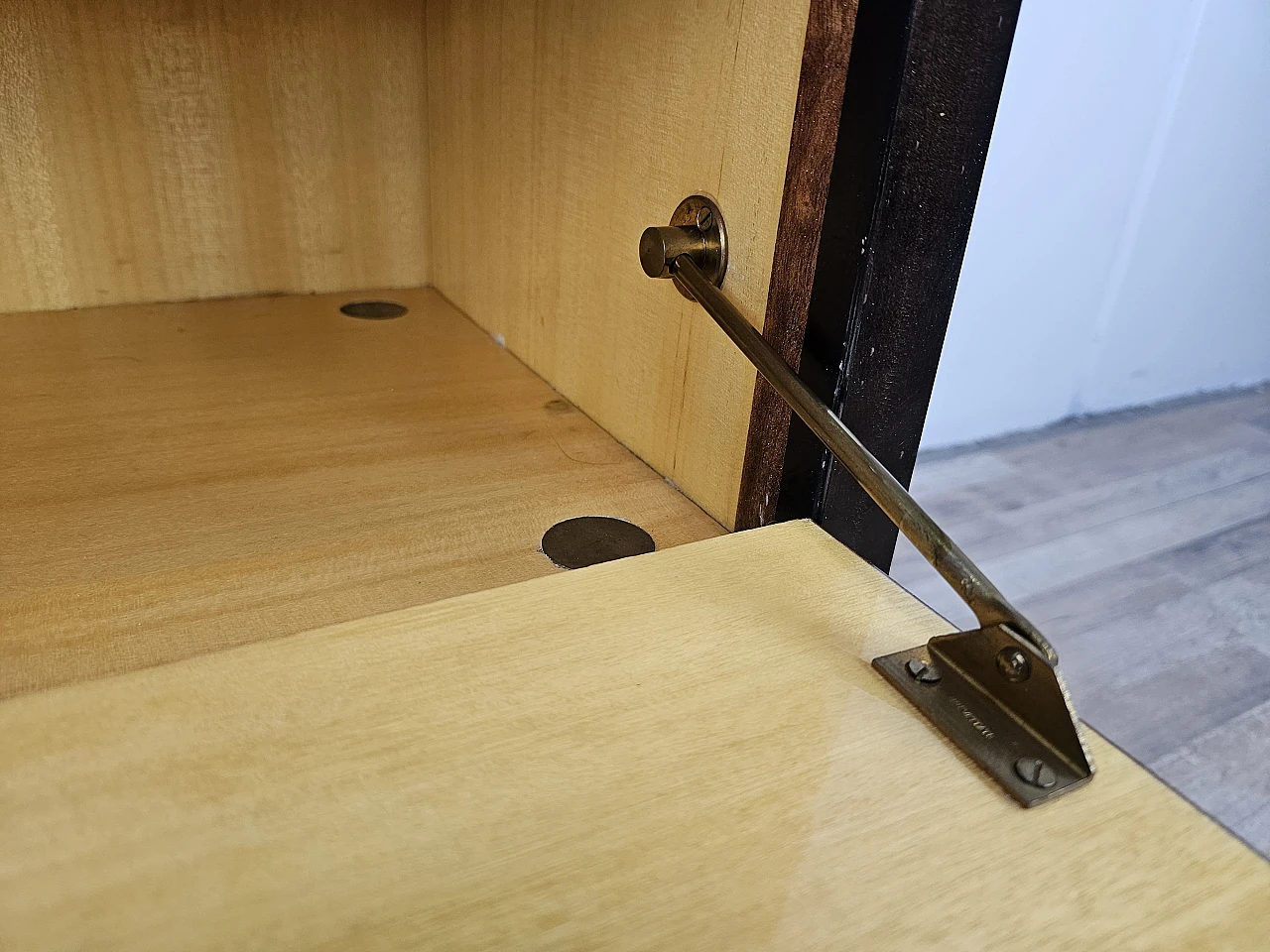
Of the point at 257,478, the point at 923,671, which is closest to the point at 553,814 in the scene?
the point at 923,671

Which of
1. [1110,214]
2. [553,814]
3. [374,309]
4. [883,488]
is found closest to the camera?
[553,814]

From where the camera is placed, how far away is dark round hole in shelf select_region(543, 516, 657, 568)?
649 mm

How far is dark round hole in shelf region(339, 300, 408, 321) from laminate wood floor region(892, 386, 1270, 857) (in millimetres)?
1055

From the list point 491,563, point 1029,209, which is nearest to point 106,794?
point 491,563

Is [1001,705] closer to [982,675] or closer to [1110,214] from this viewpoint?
[982,675]

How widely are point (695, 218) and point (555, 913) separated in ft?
1.52

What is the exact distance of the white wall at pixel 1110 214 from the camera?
6.94ft

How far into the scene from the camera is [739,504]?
68 centimetres

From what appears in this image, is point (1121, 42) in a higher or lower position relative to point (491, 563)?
higher

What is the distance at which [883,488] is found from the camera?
0.48m

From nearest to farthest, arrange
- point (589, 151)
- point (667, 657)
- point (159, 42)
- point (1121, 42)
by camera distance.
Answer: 1. point (667, 657)
2. point (589, 151)
3. point (159, 42)
4. point (1121, 42)

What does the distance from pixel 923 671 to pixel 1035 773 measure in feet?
0.24

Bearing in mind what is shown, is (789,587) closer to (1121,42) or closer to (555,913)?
(555,913)

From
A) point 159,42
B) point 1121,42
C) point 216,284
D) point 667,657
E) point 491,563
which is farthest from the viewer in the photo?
point 1121,42
